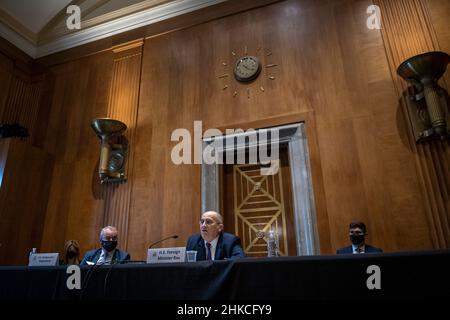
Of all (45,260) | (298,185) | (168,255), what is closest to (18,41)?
(45,260)

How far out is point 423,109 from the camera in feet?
11.7

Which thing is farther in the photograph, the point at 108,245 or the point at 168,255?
the point at 108,245

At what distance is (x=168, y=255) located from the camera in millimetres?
2137

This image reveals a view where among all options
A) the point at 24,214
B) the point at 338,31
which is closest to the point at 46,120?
the point at 24,214

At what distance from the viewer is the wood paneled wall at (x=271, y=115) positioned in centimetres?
349

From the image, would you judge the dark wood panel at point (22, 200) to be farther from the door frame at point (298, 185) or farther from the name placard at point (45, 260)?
the door frame at point (298, 185)

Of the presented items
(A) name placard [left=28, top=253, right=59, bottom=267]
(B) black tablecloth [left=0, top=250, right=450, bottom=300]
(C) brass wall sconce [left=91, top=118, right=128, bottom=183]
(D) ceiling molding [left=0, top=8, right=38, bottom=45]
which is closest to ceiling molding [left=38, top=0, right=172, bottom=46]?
(D) ceiling molding [left=0, top=8, right=38, bottom=45]

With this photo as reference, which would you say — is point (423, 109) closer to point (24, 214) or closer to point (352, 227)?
point (352, 227)

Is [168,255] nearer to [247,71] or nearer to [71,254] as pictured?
[71,254]

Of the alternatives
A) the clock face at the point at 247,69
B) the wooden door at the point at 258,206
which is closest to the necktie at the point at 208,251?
the wooden door at the point at 258,206

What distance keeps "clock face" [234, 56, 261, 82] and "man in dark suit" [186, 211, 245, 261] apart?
211 centimetres

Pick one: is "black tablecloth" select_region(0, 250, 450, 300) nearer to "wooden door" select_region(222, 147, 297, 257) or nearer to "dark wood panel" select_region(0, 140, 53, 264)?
"wooden door" select_region(222, 147, 297, 257)

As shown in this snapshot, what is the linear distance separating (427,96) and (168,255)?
3.02 meters

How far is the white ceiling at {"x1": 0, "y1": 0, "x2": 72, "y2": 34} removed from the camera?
558 centimetres
